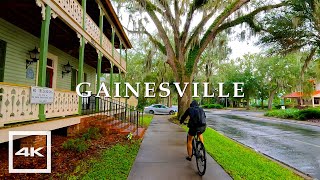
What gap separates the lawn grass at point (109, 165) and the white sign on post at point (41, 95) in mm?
1919

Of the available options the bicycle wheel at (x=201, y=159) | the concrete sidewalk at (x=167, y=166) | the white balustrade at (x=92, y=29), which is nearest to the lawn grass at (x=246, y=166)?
the concrete sidewalk at (x=167, y=166)

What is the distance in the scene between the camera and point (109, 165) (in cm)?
599

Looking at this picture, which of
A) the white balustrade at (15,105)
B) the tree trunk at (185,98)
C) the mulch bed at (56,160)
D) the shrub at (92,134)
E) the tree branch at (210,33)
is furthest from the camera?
the tree trunk at (185,98)

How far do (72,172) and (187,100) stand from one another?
552 inches

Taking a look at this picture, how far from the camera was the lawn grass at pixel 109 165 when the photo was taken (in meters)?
5.23

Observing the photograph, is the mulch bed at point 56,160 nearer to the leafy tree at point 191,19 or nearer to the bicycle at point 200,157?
the bicycle at point 200,157

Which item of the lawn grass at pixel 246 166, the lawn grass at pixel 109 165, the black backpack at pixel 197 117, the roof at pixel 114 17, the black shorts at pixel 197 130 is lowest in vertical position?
the lawn grass at pixel 246 166

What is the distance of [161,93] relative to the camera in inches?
1599

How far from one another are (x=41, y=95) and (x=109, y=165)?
2.54 metres

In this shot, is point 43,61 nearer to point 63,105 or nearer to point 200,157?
point 63,105

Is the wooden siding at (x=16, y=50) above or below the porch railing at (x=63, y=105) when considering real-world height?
above

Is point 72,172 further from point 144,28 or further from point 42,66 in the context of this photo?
point 144,28

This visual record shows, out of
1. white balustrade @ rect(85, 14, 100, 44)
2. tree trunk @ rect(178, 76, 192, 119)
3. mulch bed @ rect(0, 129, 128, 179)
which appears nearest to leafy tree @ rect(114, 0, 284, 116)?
tree trunk @ rect(178, 76, 192, 119)

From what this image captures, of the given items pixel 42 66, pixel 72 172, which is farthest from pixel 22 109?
pixel 72 172
